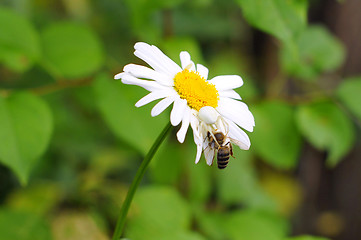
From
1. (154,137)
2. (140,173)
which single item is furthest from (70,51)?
(140,173)

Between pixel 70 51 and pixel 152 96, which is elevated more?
pixel 70 51

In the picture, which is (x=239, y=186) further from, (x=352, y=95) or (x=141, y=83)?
(x=141, y=83)

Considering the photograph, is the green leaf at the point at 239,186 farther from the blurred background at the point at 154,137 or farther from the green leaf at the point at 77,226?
the green leaf at the point at 77,226

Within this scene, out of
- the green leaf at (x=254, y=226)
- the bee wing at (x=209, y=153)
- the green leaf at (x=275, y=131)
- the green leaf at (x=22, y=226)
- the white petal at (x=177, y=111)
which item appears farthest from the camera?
the green leaf at (x=275, y=131)

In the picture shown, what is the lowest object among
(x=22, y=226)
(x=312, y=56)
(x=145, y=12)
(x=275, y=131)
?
(x=22, y=226)

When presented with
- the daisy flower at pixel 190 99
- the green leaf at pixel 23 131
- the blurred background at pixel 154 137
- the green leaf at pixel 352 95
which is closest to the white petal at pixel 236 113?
the daisy flower at pixel 190 99

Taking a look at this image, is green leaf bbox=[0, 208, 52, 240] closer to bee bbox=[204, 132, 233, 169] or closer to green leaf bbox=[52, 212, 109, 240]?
green leaf bbox=[52, 212, 109, 240]

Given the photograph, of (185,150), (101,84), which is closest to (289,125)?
(185,150)

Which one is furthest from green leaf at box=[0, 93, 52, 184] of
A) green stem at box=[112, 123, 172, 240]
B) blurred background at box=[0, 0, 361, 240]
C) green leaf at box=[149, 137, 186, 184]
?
green leaf at box=[149, 137, 186, 184]
